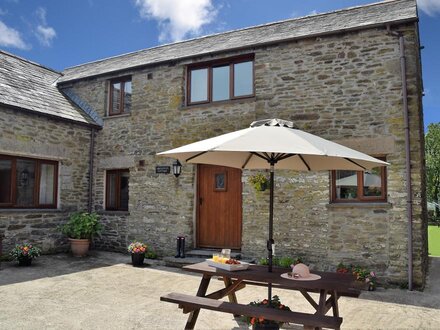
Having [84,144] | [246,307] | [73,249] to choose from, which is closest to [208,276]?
[246,307]

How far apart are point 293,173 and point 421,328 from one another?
4.26m

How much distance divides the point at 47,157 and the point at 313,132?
710 cm

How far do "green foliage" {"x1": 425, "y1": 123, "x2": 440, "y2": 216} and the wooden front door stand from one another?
26802mm

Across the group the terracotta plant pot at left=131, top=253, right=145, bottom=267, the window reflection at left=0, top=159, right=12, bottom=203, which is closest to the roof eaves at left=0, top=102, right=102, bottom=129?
the window reflection at left=0, top=159, right=12, bottom=203

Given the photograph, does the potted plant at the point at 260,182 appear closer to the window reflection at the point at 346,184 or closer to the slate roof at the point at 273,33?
the window reflection at the point at 346,184

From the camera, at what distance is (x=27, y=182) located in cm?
1017

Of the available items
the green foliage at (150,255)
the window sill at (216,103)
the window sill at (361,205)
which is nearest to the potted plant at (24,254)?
the green foliage at (150,255)

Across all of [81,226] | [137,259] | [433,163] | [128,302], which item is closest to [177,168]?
[137,259]

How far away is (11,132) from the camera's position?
949cm

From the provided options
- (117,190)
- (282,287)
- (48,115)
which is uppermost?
(48,115)

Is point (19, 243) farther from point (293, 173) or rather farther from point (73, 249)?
point (293, 173)

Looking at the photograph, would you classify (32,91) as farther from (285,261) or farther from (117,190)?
(285,261)

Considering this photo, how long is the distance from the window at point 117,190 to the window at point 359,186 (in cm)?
612

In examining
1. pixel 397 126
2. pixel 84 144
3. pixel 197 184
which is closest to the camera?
pixel 397 126
